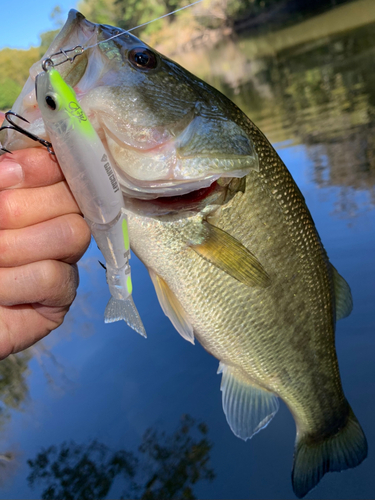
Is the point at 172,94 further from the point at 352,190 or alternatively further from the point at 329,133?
the point at 329,133

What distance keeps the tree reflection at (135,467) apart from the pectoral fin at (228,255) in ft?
4.48

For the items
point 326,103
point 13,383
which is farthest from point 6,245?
point 326,103

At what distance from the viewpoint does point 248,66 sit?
18.3 meters

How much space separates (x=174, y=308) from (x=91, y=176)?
645mm

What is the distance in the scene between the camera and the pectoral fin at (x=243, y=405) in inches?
→ 68.8

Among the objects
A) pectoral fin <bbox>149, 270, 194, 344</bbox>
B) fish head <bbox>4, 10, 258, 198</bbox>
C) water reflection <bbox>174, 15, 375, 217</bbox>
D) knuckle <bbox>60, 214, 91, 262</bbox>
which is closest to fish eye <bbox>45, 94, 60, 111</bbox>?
fish head <bbox>4, 10, 258, 198</bbox>

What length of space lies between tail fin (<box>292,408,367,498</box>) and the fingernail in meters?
1.65

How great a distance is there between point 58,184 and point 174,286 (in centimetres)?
54

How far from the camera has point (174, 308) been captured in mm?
1509

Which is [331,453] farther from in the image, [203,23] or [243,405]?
[203,23]

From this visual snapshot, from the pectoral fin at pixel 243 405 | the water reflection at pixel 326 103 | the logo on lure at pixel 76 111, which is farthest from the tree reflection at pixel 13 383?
the water reflection at pixel 326 103

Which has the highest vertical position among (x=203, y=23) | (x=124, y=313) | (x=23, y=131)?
(x=203, y=23)

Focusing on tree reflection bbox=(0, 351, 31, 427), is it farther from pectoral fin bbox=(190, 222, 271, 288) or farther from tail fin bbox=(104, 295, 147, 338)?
pectoral fin bbox=(190, 222, 271, 288)

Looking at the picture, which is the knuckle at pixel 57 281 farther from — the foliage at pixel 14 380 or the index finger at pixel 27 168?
the foliage at pixel 14 380
